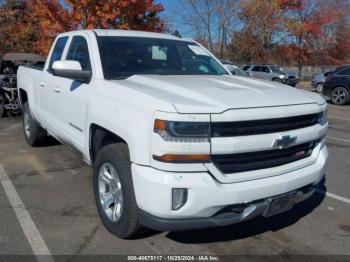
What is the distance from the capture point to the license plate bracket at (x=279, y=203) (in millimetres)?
3324

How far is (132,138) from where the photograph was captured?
126 inches

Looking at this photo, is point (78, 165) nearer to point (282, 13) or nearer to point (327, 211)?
point (327, 211)

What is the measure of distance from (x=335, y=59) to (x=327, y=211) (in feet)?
121

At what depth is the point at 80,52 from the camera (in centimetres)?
485

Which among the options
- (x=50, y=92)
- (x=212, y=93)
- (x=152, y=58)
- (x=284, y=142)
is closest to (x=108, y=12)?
(x=50, y=92)

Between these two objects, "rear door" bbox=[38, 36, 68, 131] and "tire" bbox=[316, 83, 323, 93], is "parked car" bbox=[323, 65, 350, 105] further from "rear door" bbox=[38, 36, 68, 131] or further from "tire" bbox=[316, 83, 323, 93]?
"rear door" bbox=[38, 36, 68, 131]

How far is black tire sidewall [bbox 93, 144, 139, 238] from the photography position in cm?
332

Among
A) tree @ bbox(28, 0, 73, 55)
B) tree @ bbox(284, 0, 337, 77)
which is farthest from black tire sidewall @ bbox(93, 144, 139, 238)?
tree @ bbox(284, 0, 337, 77)

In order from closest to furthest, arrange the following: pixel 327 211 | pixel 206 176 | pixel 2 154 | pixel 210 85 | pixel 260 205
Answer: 1. pixel 206 176
2. pixel 260 205
3. pixel 210 85
4. pixel 327 211
5. pixel 2 154

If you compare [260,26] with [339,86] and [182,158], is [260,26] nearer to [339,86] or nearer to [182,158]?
[339,86]

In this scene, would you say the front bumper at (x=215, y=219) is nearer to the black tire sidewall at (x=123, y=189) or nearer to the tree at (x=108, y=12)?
the black tire sidewall at (x=123, y=189)

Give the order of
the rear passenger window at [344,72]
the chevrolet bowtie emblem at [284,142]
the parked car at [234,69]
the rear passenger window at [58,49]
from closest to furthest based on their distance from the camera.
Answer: the chevrolet bowtie emblem at [284,142], the rear passenger window at [58,49], the parked car at [234,69], the rear passenger window at [344,72]

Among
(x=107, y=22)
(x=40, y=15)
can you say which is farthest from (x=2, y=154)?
(x=40, y=15)

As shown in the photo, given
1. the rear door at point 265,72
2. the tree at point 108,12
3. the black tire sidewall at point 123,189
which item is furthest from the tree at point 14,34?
the black tire sidewall at point 123,189
